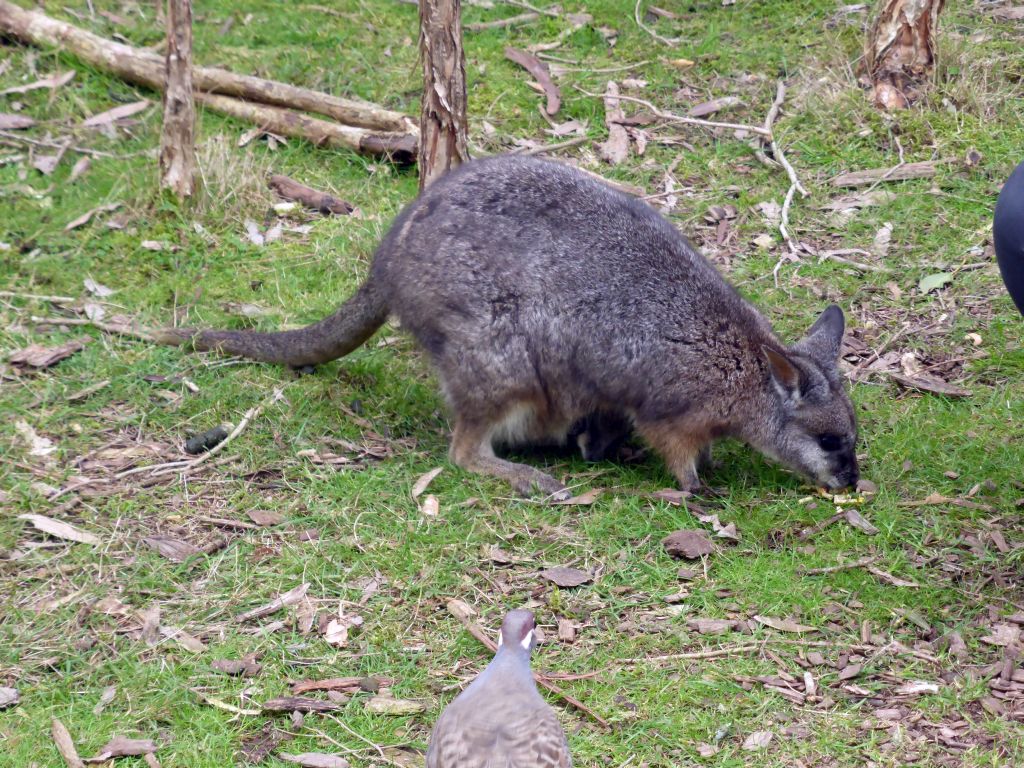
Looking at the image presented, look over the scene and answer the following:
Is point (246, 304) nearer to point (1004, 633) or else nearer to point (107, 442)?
point (107, 442)

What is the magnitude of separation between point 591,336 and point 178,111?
Answer: 3.16 m

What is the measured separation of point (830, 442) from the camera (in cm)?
600

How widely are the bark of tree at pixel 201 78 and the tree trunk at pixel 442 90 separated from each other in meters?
1.18

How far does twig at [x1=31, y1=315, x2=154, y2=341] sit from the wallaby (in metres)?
1.67

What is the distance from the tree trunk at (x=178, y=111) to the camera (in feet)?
24.6

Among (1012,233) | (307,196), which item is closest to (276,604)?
(1012,233)

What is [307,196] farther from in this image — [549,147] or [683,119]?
[683,119]

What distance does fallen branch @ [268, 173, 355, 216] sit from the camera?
8258mm

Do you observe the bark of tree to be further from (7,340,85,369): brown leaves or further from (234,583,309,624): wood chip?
(234,583,309,624): wood chip

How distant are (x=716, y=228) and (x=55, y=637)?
4837 millimetres

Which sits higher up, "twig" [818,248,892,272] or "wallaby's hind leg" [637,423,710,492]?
"twig" [818,248,892,272]

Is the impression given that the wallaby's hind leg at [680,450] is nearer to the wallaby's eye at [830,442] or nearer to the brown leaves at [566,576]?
the wallaby's eye at [830,442]

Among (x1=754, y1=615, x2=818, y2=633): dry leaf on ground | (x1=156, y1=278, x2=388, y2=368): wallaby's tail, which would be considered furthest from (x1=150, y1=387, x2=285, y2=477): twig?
(x1=754, y1=615, x2=818, y2=633): dry leaf on ground

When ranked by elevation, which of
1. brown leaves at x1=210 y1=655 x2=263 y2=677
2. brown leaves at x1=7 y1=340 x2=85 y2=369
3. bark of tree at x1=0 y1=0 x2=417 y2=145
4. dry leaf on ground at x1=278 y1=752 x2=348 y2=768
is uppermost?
bark of tree at x1=0 y1=0 x2=417 y2=145
